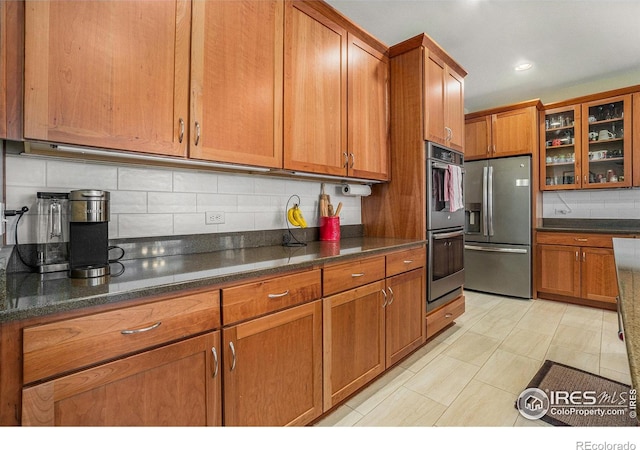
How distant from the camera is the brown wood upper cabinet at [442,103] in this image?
2387 mm

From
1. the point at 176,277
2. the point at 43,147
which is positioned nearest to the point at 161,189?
the point at 43,147

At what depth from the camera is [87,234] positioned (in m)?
1.14

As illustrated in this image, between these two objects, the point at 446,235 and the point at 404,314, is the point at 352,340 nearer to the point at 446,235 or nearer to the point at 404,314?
the point at 404,314

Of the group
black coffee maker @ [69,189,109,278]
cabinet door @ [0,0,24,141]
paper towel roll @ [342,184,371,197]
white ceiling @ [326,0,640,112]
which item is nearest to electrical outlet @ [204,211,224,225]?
black coffee maker @ [69,189,109,278]

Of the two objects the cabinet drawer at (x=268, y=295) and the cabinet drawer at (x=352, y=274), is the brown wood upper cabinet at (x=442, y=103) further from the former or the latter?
the cabinet drawer at (x=268, y=295)

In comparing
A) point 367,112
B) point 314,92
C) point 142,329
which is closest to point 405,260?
point 367,112

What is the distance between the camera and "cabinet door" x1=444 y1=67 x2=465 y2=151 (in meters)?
2.64

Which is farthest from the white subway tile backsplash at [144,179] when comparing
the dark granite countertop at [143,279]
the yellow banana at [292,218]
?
the yellow banana at [292,218]

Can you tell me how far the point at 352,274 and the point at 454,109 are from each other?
6.57 feet

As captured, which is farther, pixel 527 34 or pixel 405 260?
pixel 527 34

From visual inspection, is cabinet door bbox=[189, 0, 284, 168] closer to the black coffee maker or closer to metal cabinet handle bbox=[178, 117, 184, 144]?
metal cabinet handle bbox=[178, 117, 184, 144]

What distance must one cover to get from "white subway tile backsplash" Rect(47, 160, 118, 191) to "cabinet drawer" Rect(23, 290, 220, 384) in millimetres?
783
